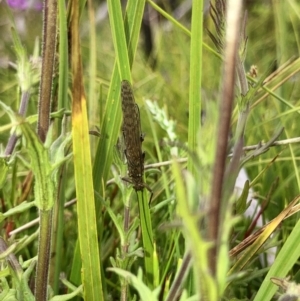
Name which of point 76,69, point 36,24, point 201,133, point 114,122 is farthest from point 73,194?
point 36,24

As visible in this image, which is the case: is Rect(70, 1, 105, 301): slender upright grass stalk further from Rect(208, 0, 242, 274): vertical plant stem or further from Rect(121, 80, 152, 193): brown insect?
Rect(208, 0, 242, 274): vertical plant stem

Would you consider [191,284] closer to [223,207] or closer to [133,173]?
[133,173]

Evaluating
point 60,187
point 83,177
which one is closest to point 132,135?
point 83,177

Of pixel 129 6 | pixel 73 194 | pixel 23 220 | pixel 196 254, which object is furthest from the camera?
pixel 73 194

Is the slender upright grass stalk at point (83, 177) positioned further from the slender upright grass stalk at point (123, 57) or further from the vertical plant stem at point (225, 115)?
the vertical plant stem at point (225, 115)

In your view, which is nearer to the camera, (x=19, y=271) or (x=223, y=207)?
(x=223, y=207)

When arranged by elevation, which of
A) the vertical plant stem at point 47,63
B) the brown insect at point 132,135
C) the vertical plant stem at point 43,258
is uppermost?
the vertical plant stem at point 47,63

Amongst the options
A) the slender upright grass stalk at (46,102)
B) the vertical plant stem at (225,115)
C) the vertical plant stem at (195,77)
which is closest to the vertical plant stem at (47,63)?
the slender upright grass stalk at (46,102)

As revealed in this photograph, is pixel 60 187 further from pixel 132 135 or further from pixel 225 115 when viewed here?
pixel 225 115
